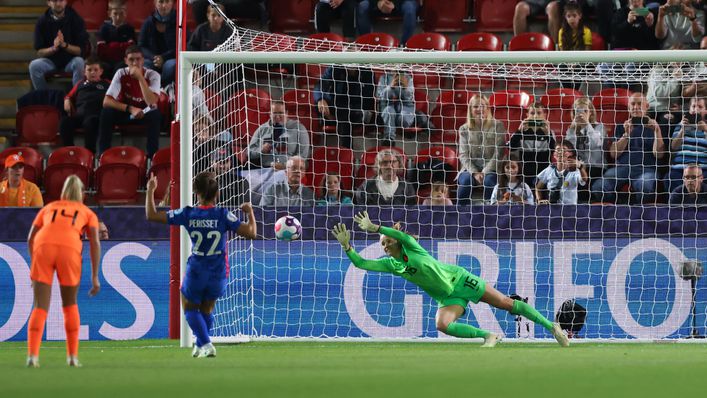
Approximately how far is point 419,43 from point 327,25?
1575 millimetres

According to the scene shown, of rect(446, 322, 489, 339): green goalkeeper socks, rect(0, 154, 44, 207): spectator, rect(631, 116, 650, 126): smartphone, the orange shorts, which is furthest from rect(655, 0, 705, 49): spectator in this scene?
the orange shorts

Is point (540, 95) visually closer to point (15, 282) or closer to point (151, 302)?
point (151, 302)

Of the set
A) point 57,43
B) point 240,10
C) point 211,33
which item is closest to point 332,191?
point 211,33

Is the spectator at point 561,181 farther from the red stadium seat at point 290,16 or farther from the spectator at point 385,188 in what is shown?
the red stadium seat at point 290,16

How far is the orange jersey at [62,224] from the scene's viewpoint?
8.65 meters

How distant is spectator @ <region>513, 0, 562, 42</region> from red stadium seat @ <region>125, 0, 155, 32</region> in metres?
5.70

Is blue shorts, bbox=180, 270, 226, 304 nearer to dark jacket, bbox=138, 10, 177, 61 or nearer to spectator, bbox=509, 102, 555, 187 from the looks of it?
spectator, bbox=509, 102, 555, 187

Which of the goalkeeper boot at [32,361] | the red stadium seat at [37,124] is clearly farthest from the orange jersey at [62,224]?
the red stadium seat at [37,124]

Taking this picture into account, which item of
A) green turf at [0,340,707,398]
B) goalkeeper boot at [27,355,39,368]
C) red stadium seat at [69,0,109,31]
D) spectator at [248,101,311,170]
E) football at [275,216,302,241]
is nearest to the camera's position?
green turf at [0,340,707,398]

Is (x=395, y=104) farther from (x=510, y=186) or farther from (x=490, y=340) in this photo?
(x=490, y=340)

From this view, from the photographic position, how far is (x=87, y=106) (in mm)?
16250

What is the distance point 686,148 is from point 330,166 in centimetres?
410

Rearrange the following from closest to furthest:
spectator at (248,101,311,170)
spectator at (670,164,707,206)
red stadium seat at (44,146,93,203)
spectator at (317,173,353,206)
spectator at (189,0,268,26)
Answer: spectator at (670,164,707,206), spectator at (317,173,353,206), spectator at (248,101,311,170), red stadium seat at (44,146,93,203), spectator at (189,0,268,26)

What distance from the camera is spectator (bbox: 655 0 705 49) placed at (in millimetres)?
16344
